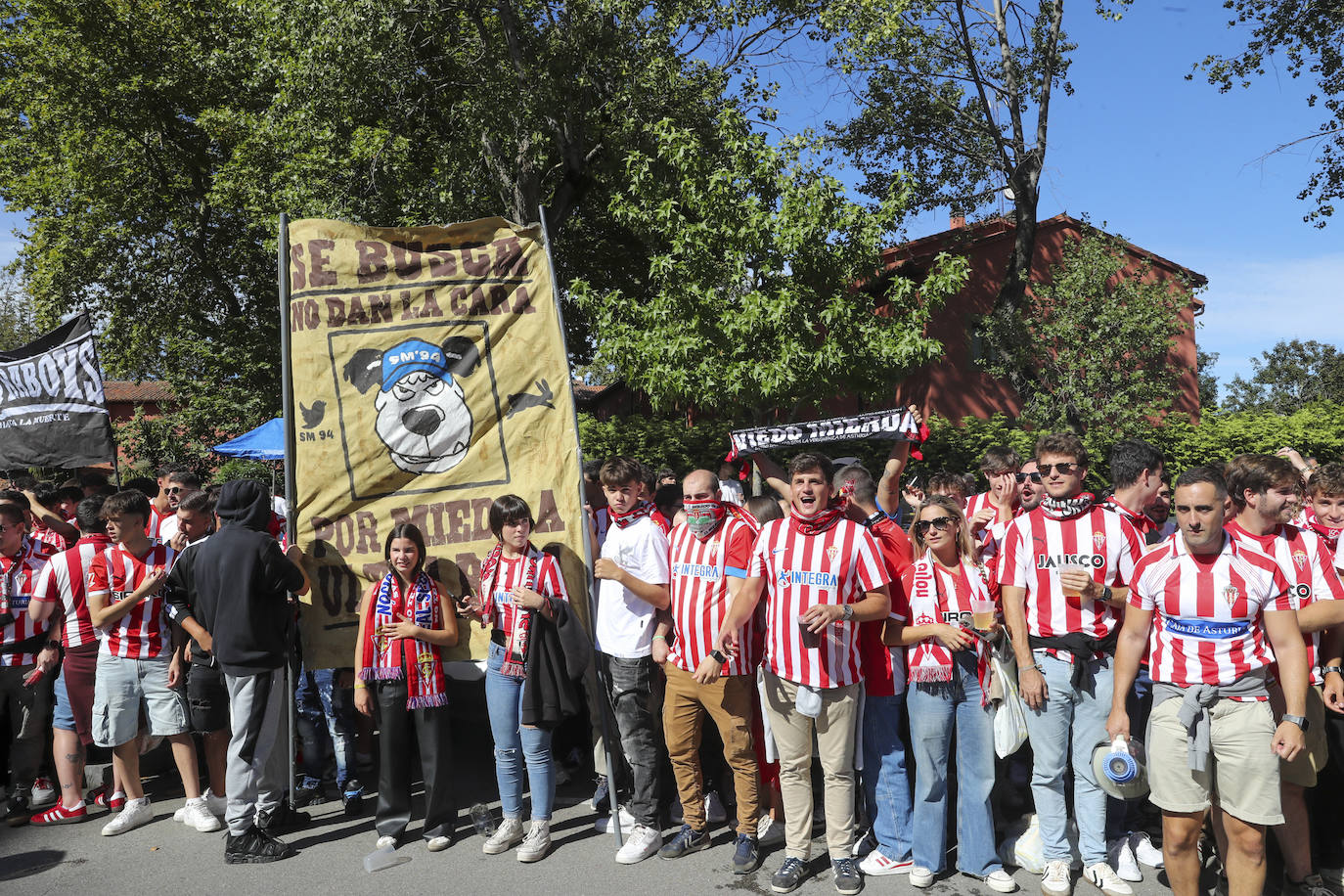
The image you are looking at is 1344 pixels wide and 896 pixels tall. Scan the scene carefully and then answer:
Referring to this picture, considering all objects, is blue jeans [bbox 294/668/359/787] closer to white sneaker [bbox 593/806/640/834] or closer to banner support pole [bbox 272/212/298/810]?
banner support pole [bbox 272/212/298/810]

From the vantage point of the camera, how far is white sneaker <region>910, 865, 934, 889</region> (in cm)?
420

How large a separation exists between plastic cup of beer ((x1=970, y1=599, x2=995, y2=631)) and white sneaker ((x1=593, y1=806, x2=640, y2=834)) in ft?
6.98

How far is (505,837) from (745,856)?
129cm

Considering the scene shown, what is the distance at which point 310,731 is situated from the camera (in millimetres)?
5801

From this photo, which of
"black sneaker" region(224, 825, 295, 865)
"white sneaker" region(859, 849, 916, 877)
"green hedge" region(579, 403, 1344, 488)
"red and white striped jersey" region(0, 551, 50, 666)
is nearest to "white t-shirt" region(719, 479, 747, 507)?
"white sneaker" region(859, 849, 916, 877)

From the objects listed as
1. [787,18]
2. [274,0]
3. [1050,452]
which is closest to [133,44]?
[274,0]

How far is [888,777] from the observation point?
4.45 meters

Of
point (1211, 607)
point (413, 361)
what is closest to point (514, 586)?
point (413, 361)

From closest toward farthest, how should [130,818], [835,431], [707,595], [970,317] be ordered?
[707,595], [130,818], [835,431], [970,317]

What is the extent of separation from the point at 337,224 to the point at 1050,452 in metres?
4.22

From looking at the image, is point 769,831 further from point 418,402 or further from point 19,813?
point 19,813

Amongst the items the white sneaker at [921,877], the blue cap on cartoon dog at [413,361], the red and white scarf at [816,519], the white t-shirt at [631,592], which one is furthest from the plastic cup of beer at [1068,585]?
the blue cap on cartoon dog at [413,361]

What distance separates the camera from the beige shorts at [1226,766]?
11.5 ft

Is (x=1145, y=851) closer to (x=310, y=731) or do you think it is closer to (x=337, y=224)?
(x=310, y=731)
